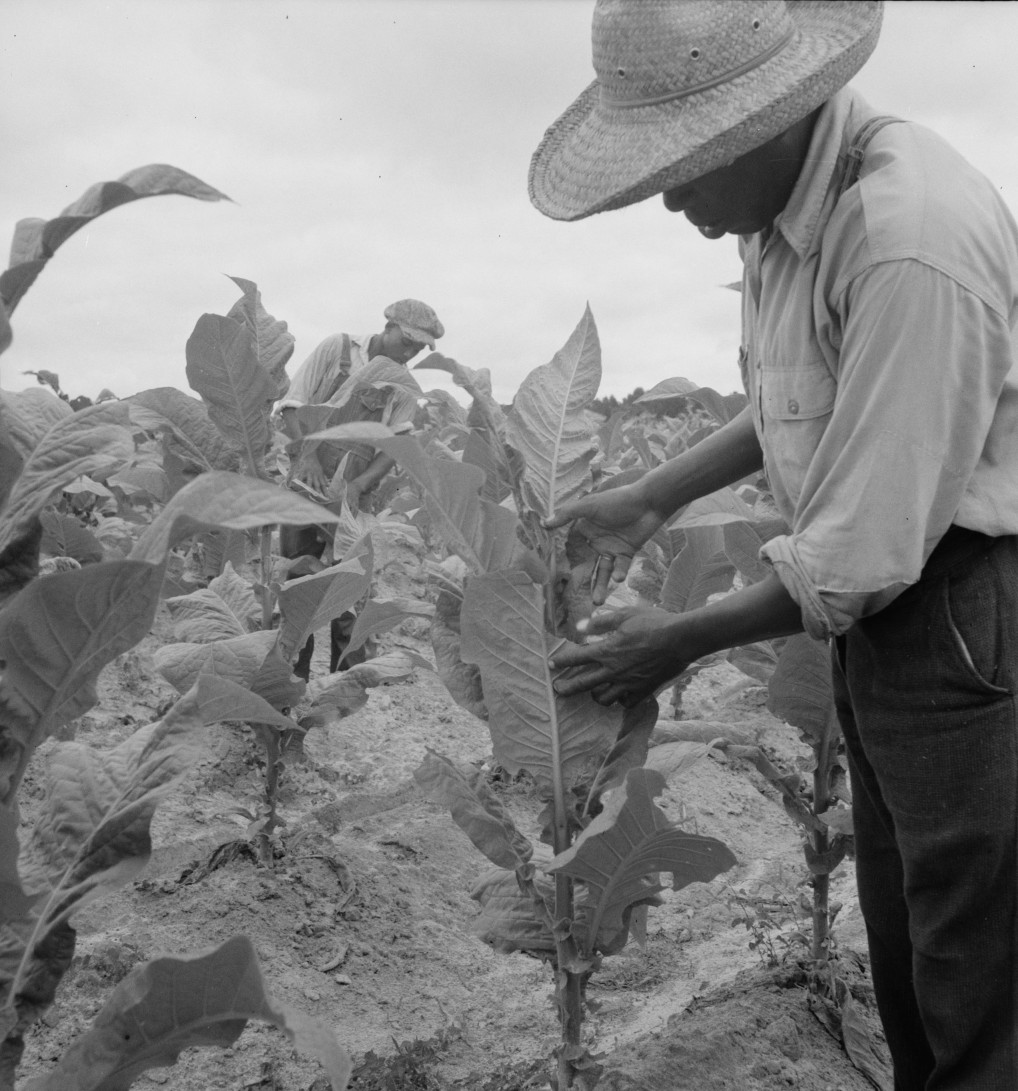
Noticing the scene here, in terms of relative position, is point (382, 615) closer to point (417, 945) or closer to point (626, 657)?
point (417, 945)

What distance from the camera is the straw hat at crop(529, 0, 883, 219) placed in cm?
Result: 151

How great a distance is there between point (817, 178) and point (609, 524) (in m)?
0.70

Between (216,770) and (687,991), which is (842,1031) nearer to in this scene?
(687,991)

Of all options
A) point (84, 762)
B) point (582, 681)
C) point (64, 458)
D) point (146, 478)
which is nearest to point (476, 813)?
point (582, 681)

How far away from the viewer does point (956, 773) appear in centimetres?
163

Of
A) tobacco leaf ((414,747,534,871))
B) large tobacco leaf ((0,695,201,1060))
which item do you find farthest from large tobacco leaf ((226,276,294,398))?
large tobacco leaf ((0,695,201,1060))

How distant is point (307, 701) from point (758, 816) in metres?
2.11

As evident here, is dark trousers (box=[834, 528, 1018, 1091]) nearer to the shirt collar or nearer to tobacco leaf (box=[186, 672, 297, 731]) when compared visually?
the shirt collar

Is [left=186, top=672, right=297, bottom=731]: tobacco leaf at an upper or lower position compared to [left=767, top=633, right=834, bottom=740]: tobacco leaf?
upper

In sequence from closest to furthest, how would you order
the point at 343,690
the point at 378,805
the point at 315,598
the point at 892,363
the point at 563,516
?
the point at 892,363 → the point at 563,516 → the point at 315,598 → the point at 343,690 → the point at 378,805

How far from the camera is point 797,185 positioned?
1.65 metres

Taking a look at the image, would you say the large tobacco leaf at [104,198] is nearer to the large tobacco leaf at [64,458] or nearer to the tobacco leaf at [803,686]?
the large tobacco leaf at [64,458]

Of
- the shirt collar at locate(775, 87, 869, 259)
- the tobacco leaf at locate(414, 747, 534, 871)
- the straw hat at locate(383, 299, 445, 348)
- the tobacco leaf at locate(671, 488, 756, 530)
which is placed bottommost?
the tobacco leaf at locate(414, 747, 534, 871)

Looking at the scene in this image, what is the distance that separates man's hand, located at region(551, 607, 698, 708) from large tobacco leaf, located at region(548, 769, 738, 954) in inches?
7.6
